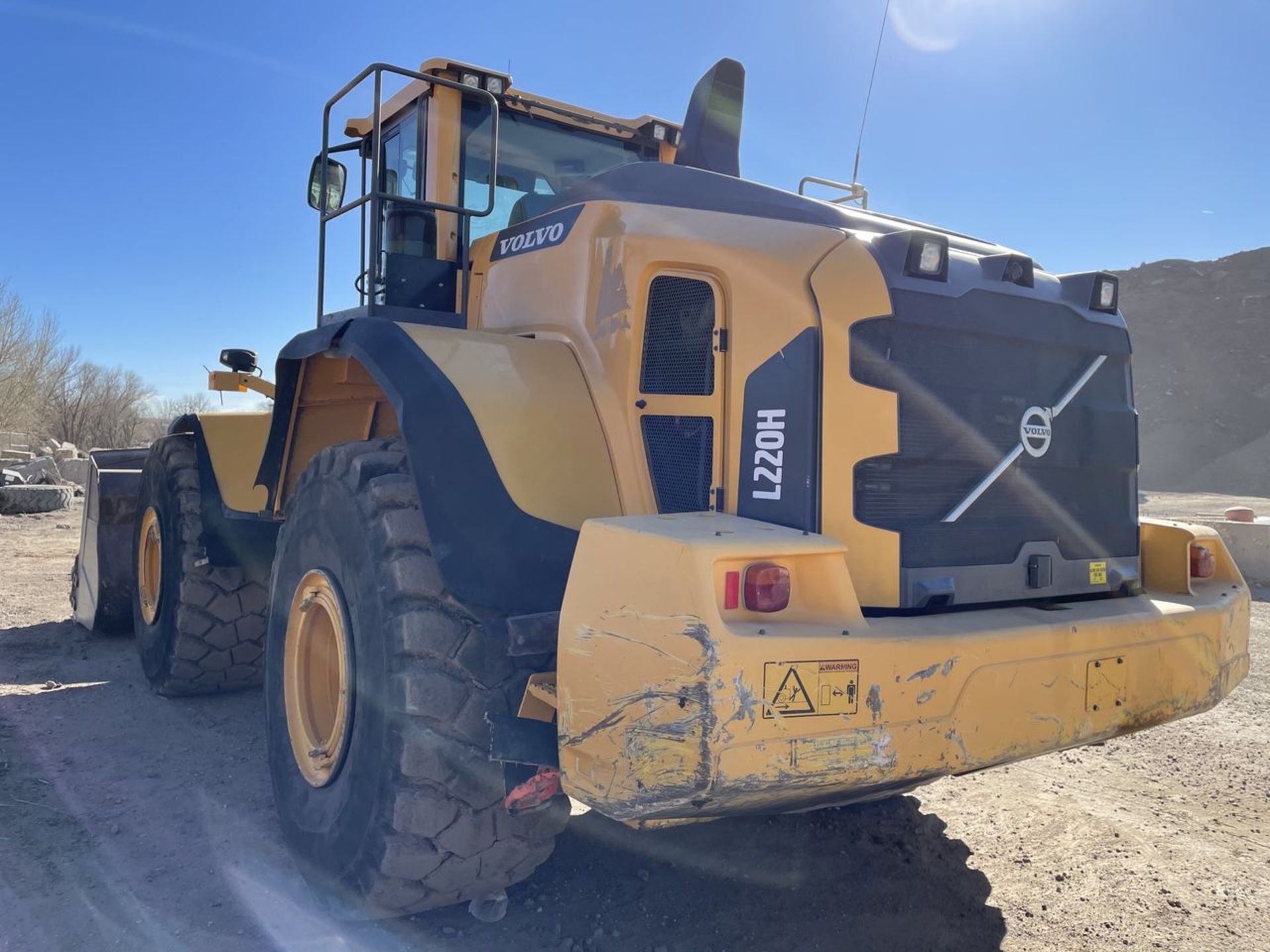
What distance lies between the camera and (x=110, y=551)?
6320 millimetres

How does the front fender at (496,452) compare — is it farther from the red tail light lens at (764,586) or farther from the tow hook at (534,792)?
the red tail light lens at (764,586)

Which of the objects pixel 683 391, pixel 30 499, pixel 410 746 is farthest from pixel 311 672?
pixel 30 499

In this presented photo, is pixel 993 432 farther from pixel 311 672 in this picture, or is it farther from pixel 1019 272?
pixel 311 672

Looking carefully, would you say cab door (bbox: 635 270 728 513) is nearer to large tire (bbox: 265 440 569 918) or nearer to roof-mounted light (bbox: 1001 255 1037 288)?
large tire (bbox: 265 440 569 918)

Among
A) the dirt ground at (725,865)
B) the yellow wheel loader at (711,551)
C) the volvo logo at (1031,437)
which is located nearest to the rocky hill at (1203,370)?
the dirt ground at (725,865)

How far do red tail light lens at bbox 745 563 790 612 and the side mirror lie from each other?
122 inches

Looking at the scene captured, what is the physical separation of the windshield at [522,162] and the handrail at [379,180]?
57 mm

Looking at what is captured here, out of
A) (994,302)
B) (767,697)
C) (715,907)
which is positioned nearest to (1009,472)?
(994,302)

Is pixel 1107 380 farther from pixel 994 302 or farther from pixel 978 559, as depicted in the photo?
pixel 978 559

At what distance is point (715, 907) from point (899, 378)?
1767 millimetres

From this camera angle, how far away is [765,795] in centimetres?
218

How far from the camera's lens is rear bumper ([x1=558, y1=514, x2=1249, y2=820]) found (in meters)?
2.11

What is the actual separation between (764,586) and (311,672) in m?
1.92

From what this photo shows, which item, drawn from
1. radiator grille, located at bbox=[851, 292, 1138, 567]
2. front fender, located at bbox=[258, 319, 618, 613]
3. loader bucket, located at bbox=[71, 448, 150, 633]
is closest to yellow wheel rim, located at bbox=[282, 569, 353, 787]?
front fender, located at bbox=[258, 319, 618, 613]
